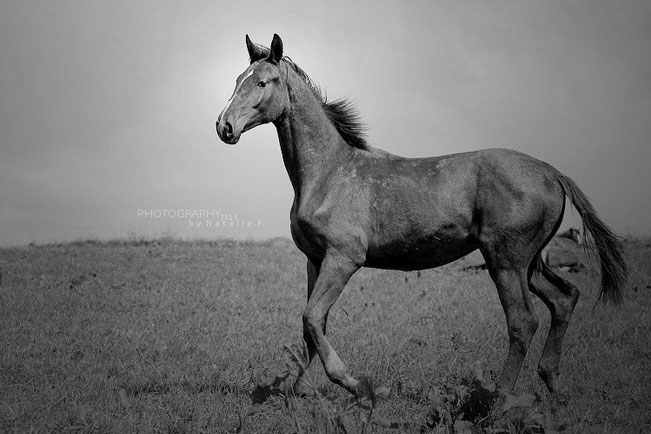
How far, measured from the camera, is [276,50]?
5512mm

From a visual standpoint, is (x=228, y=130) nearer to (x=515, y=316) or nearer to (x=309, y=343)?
(x=309, y=343)

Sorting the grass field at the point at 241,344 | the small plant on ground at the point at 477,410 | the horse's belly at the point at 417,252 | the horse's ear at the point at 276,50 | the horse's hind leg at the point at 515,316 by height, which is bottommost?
the grass field at the point at 241,344

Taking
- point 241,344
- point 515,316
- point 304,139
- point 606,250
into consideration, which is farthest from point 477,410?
point 241,344

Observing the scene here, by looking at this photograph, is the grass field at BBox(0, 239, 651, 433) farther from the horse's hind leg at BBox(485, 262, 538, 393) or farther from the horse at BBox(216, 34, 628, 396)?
the horse at BBox(216, 34, 628, 396)

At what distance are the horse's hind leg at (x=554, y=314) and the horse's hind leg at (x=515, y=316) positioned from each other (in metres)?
0.61

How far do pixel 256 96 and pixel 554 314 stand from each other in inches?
148

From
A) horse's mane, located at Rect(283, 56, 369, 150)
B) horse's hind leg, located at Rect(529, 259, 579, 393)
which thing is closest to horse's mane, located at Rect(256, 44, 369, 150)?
horse's mane, located at Rect(283, 56, 369, 150)

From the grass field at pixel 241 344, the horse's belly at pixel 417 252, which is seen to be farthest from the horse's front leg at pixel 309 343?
the horse's belly at pixel 417 252

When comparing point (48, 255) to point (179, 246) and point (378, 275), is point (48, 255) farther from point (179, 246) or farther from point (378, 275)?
point (378, 275)

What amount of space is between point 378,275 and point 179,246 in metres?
6.66

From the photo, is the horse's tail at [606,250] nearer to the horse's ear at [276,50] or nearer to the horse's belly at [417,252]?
the horse's belly at [417,252]

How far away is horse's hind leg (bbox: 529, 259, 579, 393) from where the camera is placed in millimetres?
5836

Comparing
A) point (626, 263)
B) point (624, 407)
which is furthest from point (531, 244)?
point (624, 407)

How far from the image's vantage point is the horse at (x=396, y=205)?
529 centimetres
